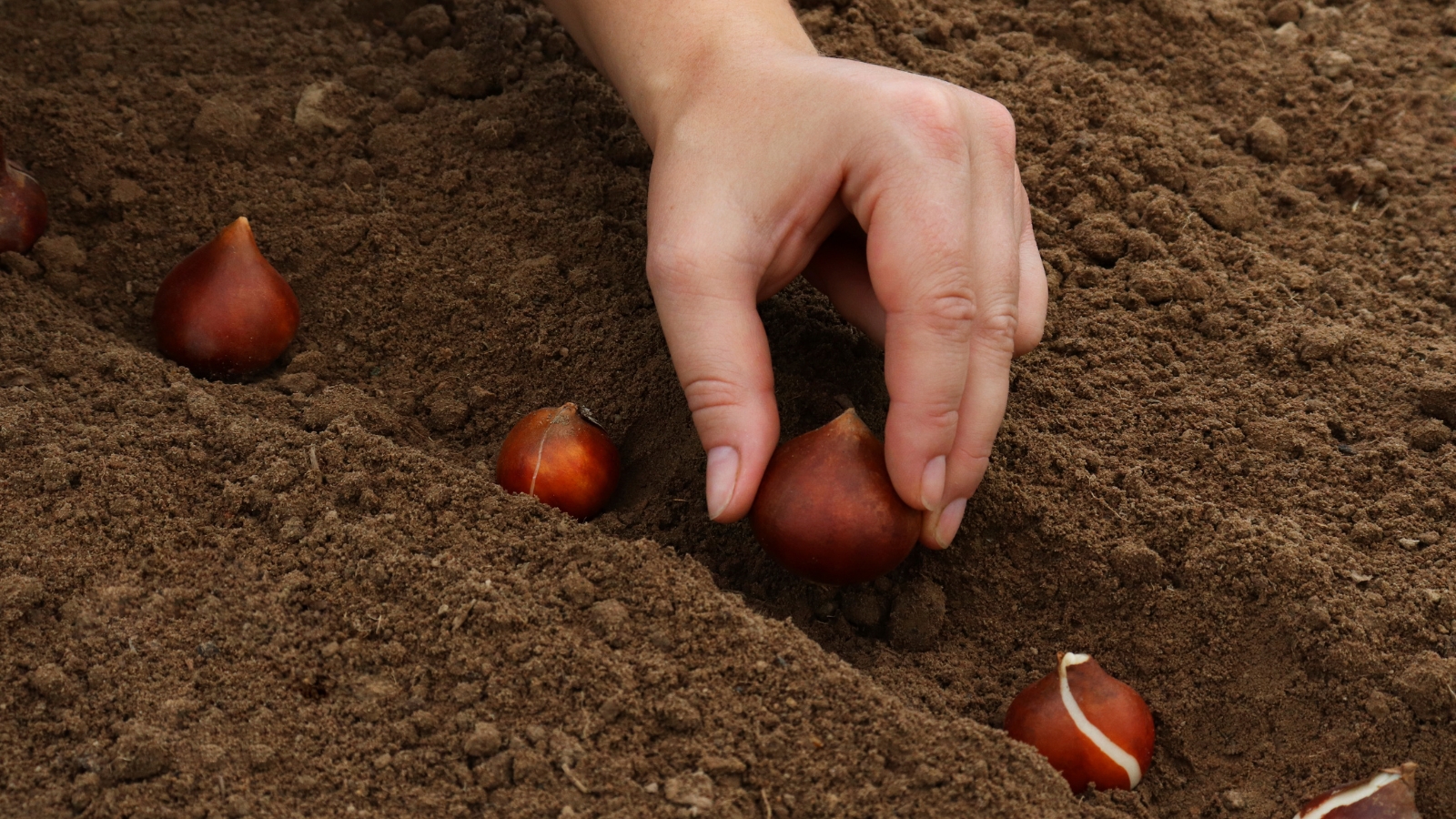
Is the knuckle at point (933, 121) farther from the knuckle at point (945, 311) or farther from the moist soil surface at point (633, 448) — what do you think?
the moist soil surface at point (633, 448)

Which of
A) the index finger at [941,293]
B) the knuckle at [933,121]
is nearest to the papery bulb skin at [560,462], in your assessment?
the index finger at [941,293]

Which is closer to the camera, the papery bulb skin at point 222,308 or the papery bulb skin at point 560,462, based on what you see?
the papery bulb skin at point 560,462

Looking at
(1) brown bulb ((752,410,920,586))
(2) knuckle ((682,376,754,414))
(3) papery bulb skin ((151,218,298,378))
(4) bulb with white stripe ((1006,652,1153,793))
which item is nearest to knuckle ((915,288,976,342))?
(1) brown bulb ((752,410,920,586))

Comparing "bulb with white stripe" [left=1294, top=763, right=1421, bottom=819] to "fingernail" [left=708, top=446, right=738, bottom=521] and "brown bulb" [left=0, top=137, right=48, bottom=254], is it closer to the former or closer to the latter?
"fingernail" [left=708, top=446, right=738, bottom=521]

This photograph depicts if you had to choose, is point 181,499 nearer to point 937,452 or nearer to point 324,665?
point 324,665

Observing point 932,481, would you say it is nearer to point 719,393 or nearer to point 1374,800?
point 719,393

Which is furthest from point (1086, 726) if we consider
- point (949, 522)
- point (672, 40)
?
point (672, 40)
